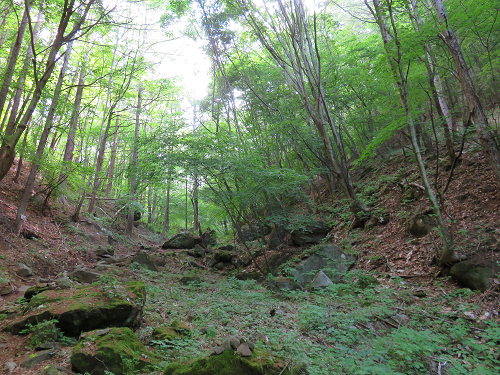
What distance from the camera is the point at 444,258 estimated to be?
5.42m

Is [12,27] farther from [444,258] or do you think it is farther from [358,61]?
[444,258]

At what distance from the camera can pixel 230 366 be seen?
2.54 meters

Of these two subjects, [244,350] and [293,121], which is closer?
[244,350]

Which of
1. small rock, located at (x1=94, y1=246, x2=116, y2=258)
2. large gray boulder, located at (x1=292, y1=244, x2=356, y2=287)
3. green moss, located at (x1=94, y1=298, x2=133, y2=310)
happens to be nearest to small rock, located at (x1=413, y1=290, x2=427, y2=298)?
large gray boulder, located at (x1=292, y1=244, x2=356, y2=287)

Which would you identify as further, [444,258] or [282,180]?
[282,180]

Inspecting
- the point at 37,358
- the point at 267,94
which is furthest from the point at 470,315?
the point at 267,94

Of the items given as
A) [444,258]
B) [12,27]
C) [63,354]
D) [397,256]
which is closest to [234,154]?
[397,256]

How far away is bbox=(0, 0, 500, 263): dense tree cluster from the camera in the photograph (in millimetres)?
5859

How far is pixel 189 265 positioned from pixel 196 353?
756cm

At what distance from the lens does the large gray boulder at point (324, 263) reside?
292 inches

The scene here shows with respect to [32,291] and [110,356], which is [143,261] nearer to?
[32,291]

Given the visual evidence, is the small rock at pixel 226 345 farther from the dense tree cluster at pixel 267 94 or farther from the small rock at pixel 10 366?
the dense tree cluster at pixel 267 94

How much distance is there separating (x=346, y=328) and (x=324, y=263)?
3845mm

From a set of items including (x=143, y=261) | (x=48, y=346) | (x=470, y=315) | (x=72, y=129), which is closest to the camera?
(x=48, y=346)
